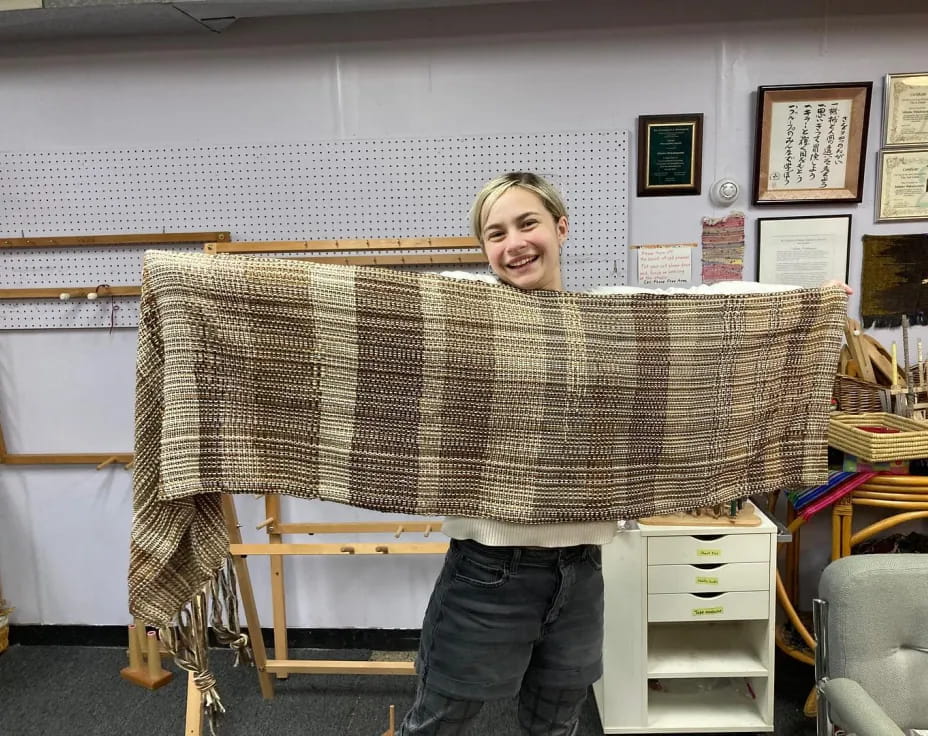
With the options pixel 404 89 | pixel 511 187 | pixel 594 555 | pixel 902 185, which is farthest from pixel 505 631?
pixel 902 185

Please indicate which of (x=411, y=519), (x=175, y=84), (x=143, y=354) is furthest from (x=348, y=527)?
(x=175, y=84)

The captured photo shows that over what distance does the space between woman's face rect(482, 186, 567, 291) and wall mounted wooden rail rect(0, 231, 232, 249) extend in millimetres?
1277

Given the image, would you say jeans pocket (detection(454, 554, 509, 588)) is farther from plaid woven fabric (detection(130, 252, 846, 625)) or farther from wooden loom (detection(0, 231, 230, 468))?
wooden loom (detection(0, 231, 230, 468))

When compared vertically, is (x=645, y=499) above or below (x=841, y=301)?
below

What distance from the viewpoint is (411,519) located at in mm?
2137

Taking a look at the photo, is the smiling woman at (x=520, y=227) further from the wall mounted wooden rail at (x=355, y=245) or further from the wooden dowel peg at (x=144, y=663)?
the wooden dowel peg at (x=144, y=663)

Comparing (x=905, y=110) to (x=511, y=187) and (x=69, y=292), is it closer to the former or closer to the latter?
(x=511, y=187)

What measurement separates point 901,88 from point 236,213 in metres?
2.12

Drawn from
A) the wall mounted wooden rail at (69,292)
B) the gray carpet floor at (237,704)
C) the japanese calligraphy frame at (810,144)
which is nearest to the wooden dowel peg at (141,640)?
the gray carpet floor at (237,704)

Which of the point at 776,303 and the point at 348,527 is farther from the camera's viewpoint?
the point at 348,527

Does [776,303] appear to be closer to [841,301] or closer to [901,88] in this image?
[841,301]

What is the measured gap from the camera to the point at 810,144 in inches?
75.2

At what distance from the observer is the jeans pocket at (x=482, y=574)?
1041mm

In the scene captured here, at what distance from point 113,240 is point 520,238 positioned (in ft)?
5.26
